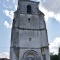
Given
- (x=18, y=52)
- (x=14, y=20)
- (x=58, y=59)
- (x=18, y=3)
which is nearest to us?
(x=18, y=52)

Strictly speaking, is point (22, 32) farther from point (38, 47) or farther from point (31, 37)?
point (38, 47)

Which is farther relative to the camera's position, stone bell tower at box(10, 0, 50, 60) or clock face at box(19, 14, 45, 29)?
clock face at box(19, 14, 45, 29)

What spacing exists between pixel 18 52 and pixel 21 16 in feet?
22.6

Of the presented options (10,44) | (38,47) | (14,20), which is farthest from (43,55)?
(14,20)

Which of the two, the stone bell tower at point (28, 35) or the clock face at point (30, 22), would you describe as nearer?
the stone bell tower at point (28, 35)

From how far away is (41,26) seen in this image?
31.7m

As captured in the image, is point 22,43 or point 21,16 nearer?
point 22,43

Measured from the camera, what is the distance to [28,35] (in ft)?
101

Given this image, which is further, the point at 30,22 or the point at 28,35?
the point at 30,22

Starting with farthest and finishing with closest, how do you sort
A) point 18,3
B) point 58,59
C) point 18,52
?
point 58,59 → point 18,3 → point 18,52

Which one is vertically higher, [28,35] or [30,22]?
[30,22]

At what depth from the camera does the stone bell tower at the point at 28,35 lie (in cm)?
2930

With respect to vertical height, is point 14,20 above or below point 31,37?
above

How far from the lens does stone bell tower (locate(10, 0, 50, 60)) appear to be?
2930 centimetres
